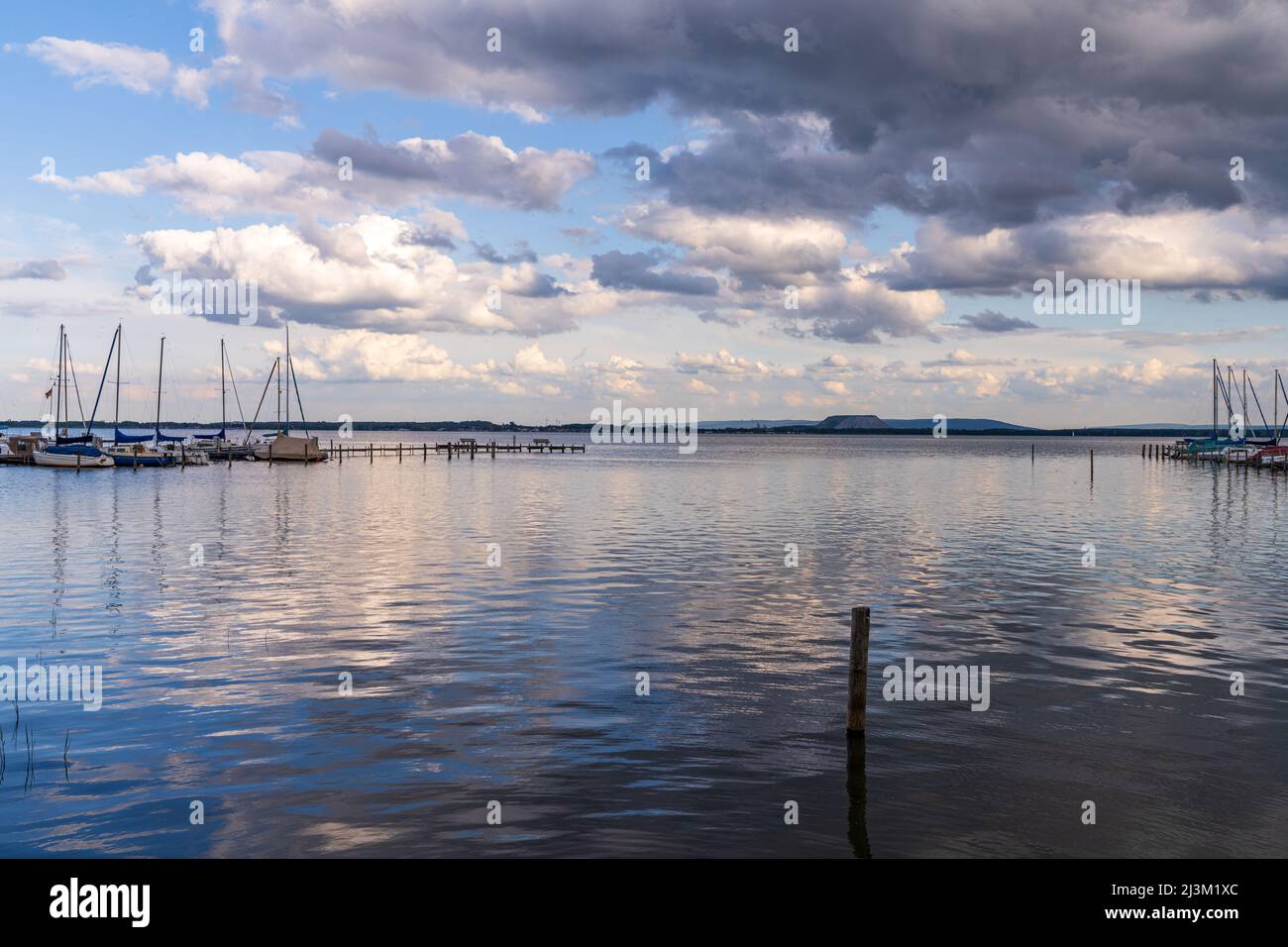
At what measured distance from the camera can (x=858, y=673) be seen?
1678 centimetres

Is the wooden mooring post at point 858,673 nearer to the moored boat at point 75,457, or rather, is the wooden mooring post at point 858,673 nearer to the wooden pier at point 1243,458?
the moored boat at point 75,457

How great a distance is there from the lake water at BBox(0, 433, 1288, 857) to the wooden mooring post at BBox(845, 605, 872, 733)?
18.8 inches

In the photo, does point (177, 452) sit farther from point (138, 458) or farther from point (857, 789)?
point (857, 789)

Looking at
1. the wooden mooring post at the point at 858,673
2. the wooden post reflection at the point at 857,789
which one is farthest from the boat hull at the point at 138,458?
the wooden post reflection at the point at 857,789

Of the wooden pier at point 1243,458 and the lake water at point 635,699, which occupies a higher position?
the wooden pier at point 1243,458

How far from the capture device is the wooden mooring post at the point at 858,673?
54.4ft

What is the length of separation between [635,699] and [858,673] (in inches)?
192

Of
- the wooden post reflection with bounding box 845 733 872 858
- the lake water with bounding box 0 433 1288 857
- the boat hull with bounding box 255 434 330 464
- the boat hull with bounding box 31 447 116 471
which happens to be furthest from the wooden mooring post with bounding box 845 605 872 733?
the boat hull with bounding box 255 434 330 464

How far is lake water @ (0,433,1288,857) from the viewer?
13289 mm

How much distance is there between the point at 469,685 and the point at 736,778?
7385mm

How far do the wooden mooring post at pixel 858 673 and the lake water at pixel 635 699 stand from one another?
48cm

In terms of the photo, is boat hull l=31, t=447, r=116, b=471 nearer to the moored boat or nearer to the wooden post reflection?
the moored boat
